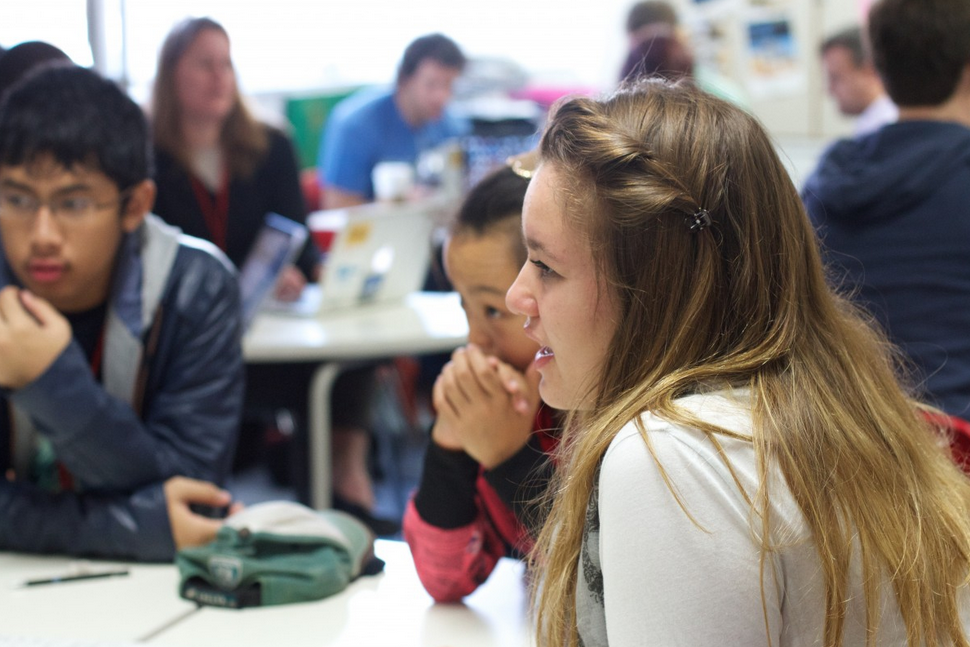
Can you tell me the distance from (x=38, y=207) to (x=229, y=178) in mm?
1492

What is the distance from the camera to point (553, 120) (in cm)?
90

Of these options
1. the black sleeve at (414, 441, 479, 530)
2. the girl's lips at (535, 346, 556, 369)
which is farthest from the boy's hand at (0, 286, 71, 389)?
the girl's lips at (535, 346, 556, 369)

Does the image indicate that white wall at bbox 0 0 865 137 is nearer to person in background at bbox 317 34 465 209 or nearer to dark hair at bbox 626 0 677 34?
dark hair at bbox 626 0 677 34

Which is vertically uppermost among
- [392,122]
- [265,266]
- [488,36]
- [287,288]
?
[488,36]

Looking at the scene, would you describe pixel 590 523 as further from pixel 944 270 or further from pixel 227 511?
pixel 944 270

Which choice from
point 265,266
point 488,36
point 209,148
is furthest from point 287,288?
point 488,36

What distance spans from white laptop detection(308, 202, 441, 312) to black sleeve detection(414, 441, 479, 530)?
140cm

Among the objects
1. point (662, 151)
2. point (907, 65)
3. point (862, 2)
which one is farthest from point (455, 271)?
point (862, 2)

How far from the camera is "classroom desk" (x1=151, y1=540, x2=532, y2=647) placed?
1065 mm

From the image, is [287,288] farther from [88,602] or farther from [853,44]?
[853,44]

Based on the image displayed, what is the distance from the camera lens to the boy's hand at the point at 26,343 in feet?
4.32

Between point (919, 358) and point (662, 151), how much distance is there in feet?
3.57

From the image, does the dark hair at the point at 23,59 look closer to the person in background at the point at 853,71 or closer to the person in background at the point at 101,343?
the person in background at the point at 101,343

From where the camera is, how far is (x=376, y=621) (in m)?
1.12
